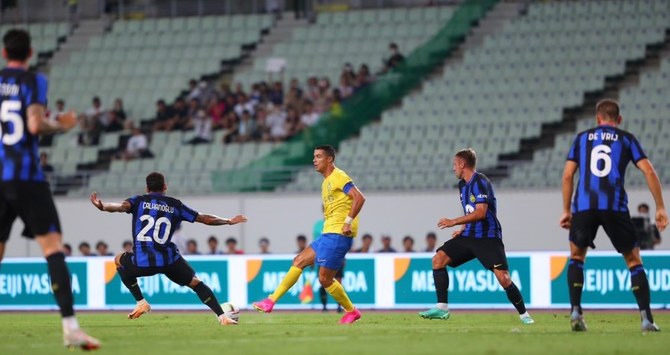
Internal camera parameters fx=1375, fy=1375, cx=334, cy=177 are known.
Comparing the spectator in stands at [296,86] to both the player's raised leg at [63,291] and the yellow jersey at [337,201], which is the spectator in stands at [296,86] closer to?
the yellow jersey at [337,201]

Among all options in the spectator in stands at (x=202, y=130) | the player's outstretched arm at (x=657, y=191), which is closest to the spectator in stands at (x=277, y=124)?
the spectator in stands at (x=202, y=130)

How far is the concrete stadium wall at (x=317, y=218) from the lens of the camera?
2845cm

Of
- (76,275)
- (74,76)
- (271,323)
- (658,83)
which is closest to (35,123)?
(271,323)

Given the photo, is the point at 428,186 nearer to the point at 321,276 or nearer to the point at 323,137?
the point at 323,137

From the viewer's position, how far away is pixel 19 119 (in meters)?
11.4

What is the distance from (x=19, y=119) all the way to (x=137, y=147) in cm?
2187

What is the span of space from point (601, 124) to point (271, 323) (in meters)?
5.81

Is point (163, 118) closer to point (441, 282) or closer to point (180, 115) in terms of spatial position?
point (180, 115)

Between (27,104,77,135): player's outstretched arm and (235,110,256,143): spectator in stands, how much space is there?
21349mm

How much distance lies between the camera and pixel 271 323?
1766 centimetres

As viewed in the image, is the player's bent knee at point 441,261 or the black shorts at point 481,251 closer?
the black shorts at point 481,251

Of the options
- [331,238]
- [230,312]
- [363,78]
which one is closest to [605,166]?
[331,238]

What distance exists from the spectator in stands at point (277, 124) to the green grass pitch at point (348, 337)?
46.3ft

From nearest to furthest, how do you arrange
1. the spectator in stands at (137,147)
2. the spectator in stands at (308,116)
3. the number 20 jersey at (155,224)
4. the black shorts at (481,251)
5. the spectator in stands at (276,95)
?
1. the number 20 jersey at (155,224)
2. the black shorts at (481,251)
3. the spectator in stands at (308,116)
4. the spectator in stands at (137,147)
5. the spectator in stands at (276,95)
